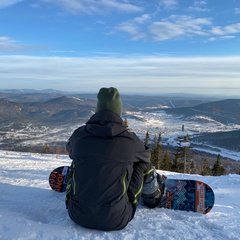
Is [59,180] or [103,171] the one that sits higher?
[103,171]

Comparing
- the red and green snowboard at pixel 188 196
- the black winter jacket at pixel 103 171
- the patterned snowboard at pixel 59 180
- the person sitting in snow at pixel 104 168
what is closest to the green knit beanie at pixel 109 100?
the person sitting in snow at pixel 104 168

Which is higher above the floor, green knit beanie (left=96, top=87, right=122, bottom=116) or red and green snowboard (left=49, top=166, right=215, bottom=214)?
green knit beanie (left=96, top=87, right=122, bottom=116)

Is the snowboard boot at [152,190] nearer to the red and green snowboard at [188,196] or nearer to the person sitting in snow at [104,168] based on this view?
the red and green snowboard at [188,196]

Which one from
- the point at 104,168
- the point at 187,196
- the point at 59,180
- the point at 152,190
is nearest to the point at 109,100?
the point at 104,168

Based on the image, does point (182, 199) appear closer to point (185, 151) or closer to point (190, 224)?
point (190, 224)

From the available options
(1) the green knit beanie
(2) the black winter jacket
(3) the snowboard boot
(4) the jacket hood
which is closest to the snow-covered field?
(3) the snowboard boot

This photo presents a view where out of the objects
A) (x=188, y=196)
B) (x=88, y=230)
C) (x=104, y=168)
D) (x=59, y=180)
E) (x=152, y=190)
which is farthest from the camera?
(x=59, y=180)

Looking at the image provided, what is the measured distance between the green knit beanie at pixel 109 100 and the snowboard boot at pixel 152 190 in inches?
49.2

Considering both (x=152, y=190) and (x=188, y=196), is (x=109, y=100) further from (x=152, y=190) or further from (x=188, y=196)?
(x=188, y=196)

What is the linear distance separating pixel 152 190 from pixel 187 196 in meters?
0.97

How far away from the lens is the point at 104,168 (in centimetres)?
378

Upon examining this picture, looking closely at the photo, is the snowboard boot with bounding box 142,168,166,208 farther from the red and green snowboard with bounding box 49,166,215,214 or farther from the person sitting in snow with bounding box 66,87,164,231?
the person sitting in snow with bounding box 66,87,164,231

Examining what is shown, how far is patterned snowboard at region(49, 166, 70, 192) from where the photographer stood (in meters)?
5.97

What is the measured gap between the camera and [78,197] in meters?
3.88
